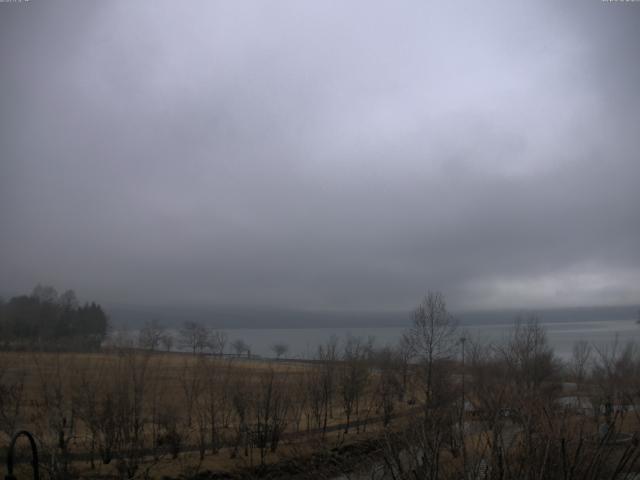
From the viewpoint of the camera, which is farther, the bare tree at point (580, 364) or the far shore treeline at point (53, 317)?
the far shore treeline at point (53, 317)

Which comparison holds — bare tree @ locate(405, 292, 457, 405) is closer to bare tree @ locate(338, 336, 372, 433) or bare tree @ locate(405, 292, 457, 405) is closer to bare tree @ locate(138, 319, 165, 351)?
bare tree @ locate(338, 336, 372, 433)

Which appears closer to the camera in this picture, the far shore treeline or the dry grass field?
the dry grass field

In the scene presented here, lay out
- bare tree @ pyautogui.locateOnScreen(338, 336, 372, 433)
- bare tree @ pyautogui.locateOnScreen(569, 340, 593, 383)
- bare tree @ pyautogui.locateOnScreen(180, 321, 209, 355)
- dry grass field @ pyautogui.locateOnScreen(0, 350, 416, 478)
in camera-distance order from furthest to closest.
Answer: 1. bare tree @ pyautogui.locateOnScreen(180, 321, 209, 355)
2. bare tree @ pyautogui.locateOnScreen(338, 336, 372, 433)
3. bare tree @ pyautogui.locateOnScreen(569, 340, 593, 383)
4. dry grass field @ pyautogui.locateOnScreen(0, 350, 416, 478)

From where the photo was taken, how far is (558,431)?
1109cm

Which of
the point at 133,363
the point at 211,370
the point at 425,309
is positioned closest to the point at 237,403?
the point at 211,370

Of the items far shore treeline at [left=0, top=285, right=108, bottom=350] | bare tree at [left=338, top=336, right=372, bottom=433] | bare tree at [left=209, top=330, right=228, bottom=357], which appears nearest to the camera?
bare tree at [left=338, top=336, right=372, bottom=433]

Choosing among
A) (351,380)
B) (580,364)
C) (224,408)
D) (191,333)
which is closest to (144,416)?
(224,408)

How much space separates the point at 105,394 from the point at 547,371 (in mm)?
38678

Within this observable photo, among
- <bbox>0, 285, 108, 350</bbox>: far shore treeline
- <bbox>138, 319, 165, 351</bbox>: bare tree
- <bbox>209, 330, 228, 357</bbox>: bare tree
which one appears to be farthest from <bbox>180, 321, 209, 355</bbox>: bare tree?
<bbox>138, 319, 165, 351</bbox>: bare tree

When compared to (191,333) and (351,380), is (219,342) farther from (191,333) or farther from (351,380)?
(191,333)

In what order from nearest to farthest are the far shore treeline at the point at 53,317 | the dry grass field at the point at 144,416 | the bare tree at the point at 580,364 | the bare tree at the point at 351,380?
the dry grass field at the point at 144,416, the bare tree at the point at 580,364, the bare tree at the point at 351,380, the far shore treeline at the point at 53,317

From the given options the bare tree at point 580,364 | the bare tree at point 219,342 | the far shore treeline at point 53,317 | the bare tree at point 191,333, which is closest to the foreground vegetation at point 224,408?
the bare tree at point 580,364

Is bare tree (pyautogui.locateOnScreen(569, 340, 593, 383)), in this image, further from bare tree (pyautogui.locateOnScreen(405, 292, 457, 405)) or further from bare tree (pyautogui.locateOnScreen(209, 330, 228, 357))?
bare tree (pyautogui.locateOnScreen(209, 330, 228, 357))

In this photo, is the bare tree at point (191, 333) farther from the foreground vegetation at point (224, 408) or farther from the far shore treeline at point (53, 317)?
the foreground vegetation at point (224, 408)
